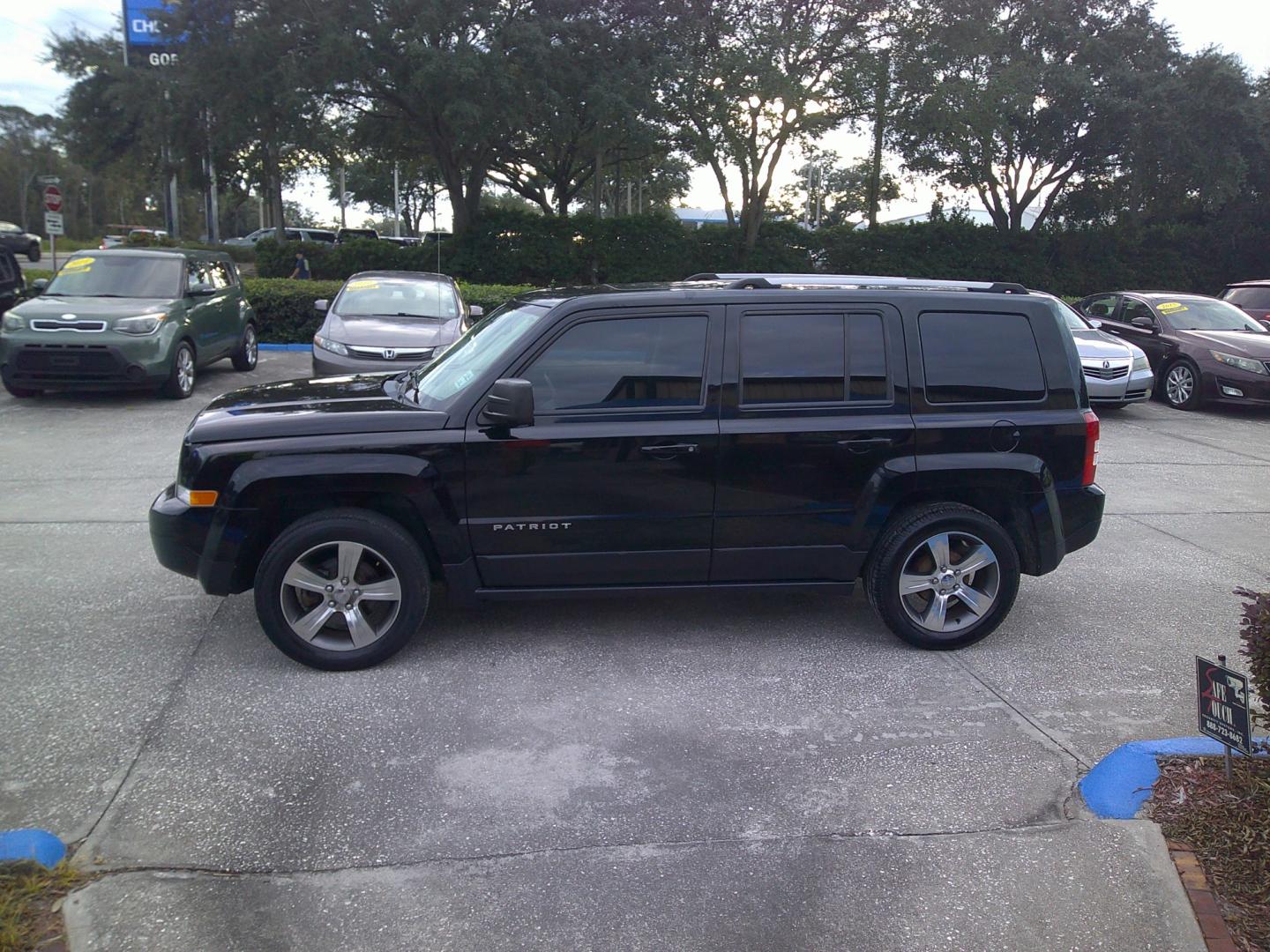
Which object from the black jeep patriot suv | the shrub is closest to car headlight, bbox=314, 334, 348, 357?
the black jeep patriot suv

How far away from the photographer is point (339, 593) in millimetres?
4609

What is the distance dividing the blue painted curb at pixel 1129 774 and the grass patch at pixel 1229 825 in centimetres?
5

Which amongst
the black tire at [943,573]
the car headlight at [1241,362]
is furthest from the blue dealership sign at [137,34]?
the black tire at [943,573]

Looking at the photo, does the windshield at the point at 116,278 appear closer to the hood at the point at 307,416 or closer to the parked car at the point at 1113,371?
the hood at the point at 307,416

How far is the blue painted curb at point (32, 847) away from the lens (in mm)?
3182

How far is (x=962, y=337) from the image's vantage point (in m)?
5.08

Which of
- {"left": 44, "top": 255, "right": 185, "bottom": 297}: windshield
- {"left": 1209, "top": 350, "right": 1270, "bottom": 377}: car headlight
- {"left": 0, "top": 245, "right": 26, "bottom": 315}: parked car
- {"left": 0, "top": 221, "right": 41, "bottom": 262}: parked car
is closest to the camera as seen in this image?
{"left": 44, "top": 255, "right": 185, "bottom": 297}: windshield

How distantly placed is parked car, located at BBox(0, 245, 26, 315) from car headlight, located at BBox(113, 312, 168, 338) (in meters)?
5.41

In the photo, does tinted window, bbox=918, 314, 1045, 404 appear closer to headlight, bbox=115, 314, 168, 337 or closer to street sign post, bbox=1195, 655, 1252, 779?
street sign post, bbox=1195, 655, 1252, 779

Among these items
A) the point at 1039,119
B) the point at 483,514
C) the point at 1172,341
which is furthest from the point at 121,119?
the point at 483,514

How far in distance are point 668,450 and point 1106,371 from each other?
34.4ft

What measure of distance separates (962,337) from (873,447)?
78cm

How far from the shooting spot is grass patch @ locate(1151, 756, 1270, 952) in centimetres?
312

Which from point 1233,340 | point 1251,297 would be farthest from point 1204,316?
point 1251,297
